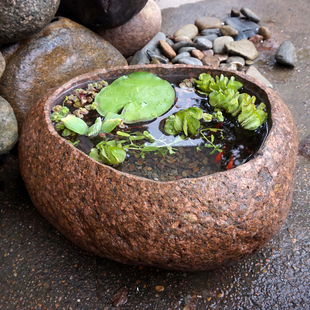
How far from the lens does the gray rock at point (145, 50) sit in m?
2.96

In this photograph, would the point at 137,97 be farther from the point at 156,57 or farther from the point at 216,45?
the point at 216,45

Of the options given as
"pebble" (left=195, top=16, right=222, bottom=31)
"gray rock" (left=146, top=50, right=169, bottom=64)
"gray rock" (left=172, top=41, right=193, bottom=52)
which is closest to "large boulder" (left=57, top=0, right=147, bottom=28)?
"gray rock" (left=146, top=50, right=169, bottom=64)

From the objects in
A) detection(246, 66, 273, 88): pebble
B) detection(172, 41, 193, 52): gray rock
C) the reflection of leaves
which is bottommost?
the reflection of leaves

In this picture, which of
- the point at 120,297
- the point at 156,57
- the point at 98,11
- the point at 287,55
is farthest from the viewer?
the point at 287,55

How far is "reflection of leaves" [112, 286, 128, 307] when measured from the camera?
146 centimetres

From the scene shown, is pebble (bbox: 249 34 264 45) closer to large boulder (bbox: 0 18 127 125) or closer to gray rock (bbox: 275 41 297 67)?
gray rock (bbox: 275 41 297 67)

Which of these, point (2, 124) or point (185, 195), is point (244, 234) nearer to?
point (185, 195)

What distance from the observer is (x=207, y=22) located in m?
3.70

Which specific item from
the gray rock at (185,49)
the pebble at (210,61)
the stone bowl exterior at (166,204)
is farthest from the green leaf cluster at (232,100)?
the gray rock at (185,49)

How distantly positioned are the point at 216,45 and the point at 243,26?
65 cm

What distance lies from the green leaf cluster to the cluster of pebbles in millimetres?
1113

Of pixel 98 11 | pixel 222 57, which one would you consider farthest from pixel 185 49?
pixel 98 11

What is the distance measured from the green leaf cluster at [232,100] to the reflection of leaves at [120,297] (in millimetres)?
1025

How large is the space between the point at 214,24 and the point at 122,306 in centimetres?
327
